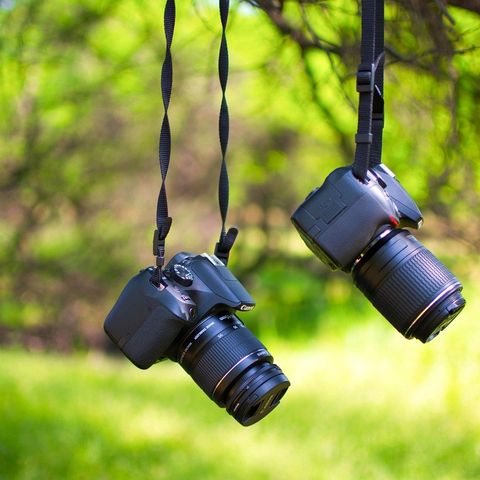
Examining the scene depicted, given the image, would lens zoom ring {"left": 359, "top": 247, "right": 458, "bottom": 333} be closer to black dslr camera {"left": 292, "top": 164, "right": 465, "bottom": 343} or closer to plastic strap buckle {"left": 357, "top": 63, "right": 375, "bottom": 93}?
black dslr camera {"left": 292, "top": 164, "right": 465, "bottom": 343}

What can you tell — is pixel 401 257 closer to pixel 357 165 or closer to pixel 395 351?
pixel 357 165

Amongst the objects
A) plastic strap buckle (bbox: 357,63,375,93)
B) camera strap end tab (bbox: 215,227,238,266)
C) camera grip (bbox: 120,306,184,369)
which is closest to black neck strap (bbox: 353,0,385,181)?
plastic strap buckle (bbox: 357,63,375,93)

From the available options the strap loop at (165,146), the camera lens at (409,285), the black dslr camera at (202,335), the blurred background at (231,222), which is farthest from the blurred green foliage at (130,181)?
the camera lens at (409,285)

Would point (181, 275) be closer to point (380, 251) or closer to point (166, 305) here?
point (166, 305)

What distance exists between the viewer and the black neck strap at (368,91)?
1.24 m

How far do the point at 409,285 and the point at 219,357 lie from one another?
1.09 ft

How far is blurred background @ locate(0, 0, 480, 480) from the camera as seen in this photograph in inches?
88.9

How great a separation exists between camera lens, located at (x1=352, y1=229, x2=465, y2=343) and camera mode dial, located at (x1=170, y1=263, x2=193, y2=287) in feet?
0.95

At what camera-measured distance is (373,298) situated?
132 cm

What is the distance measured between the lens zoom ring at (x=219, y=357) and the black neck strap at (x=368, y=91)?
1.11ft

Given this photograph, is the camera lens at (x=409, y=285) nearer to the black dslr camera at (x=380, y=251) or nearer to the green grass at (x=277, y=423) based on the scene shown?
the black dslr camera at (x=380, y=251)

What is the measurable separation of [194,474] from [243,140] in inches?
217

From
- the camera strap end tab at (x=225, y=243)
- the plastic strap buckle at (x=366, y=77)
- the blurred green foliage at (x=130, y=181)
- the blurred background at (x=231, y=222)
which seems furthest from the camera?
the blurred green foliage at (x=130, y=181)

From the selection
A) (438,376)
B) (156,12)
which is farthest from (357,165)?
(156,12)
